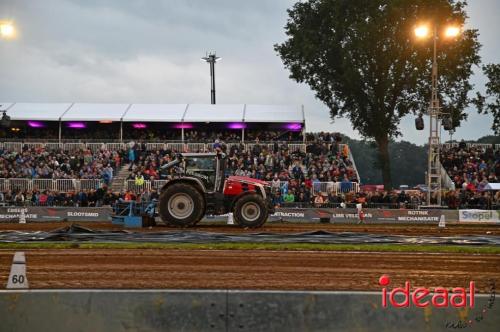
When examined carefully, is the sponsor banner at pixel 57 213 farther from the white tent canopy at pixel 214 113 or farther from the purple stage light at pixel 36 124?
the purple stage light at pixel 36 124

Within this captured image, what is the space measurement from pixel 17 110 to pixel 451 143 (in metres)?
28.2

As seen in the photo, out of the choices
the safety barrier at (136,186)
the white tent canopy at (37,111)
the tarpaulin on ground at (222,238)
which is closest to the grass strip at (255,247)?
the tarpaulin on ground at (222,238)

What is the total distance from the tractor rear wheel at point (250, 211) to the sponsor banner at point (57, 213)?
27.8 ft

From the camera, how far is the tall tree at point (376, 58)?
4041cm

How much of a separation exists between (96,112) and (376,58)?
1912cm

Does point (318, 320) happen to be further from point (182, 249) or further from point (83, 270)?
point (182, 249)

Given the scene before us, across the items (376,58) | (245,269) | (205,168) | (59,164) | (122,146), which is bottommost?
(245,269)

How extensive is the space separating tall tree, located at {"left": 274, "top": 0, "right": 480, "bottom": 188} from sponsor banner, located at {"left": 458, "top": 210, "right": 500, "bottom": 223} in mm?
17362

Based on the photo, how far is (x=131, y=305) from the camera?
596 centimetres

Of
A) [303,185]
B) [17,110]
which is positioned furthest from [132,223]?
[17,110]

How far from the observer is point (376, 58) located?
4147 cm

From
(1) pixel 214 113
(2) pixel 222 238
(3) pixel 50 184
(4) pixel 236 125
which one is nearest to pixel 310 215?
(2) pixel 222 238

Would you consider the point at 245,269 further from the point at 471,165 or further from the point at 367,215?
the point at 471,165

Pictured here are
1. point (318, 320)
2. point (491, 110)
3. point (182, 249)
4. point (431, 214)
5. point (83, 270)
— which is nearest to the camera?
point (318, 320)
